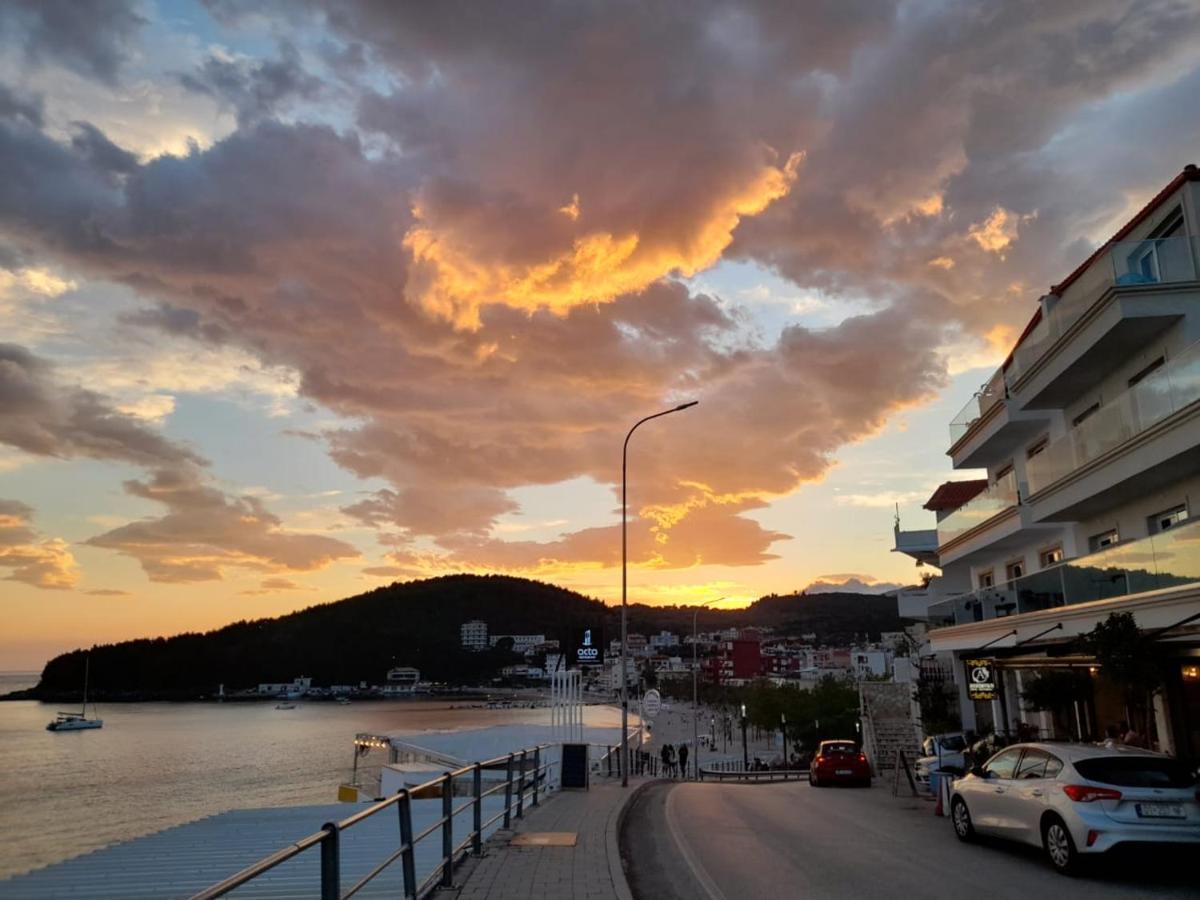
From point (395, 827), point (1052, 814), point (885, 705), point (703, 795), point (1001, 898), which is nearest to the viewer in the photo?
point (1001, 898)

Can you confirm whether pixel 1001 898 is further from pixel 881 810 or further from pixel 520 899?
pixel 881 810

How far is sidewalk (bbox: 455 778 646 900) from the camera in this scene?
30.9 ft

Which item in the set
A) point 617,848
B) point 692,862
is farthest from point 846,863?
point 617,848

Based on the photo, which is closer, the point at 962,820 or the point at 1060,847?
the point at 1060,847

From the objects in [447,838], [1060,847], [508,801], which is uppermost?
[447,838]

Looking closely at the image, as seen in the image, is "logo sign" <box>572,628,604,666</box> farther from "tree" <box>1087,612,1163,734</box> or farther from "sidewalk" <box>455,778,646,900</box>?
"tree" <box>1087,612,1163,734</box>

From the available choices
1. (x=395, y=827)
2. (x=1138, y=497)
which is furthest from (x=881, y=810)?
(x=395, y=827)

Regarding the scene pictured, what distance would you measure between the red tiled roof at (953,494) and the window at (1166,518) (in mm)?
24361

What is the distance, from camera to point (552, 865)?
11094 millimetres

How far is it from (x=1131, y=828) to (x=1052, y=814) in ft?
3.41

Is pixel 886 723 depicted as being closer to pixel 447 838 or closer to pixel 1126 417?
pixel 1126 417

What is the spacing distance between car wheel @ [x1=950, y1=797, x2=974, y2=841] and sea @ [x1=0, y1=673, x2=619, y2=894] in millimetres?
41050

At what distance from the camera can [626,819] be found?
59.0 feet

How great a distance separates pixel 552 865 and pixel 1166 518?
1597 centimetres
